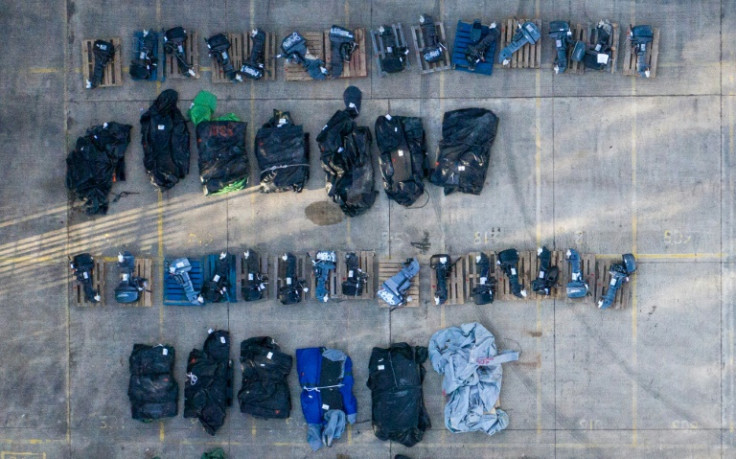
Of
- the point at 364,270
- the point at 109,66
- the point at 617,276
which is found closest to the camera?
the point at 617,276

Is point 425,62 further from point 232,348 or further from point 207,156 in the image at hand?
point 232,348

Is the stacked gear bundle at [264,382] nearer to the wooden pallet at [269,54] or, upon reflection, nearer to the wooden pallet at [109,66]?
the wooden pallet at [269,54]

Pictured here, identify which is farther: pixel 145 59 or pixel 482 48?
pixel 145 59

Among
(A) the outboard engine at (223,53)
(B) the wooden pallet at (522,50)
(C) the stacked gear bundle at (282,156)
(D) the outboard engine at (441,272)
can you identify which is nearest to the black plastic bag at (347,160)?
(C) the stacked gear bundle at (282,156)

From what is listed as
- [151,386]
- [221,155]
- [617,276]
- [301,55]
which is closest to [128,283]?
[151,386]

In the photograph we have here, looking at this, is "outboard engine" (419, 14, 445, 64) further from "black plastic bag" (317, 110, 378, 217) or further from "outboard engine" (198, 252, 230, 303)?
"outboard engine" (198, 252, 230, 303)

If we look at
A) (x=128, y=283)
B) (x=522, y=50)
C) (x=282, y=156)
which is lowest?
(x=128, y=283)

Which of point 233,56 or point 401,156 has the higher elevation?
point 233,56

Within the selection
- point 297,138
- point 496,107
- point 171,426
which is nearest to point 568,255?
point 496,107

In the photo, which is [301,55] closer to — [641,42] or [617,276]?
[641,42]
